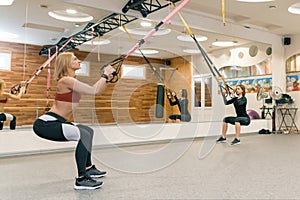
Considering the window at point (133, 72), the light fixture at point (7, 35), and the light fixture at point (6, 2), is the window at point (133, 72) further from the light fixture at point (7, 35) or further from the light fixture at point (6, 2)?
the light fixture at point (6, 2)

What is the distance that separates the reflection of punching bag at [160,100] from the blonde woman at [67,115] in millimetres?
2453

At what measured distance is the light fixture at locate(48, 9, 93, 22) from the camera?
17.2 ft

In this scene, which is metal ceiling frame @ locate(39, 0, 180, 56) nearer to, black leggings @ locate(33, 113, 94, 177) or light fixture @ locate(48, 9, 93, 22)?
light fixture @ locate(48, 9, 93, 22)

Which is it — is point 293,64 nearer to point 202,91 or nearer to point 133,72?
point 202,91

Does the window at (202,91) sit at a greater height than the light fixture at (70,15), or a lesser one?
lesser

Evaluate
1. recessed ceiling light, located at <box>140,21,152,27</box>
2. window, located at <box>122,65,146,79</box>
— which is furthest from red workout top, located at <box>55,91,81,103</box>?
recessed ceiling light, located at <box>140,21,152,27</box>

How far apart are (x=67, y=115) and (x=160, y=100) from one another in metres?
2.86

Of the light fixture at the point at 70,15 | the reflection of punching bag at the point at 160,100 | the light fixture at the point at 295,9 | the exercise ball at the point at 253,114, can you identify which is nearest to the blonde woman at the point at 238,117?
the reflection of punching bag at the point at 160,100

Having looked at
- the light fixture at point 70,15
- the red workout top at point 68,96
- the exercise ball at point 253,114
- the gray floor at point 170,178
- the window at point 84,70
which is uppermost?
the light fixture at point 70,15

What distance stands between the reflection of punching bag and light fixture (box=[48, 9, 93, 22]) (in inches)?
76.5

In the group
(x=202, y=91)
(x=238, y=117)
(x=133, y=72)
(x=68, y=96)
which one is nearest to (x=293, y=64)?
(x=202, y=91)

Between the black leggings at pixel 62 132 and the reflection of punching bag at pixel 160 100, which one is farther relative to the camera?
the reflection of punching bag at pixel 160 100

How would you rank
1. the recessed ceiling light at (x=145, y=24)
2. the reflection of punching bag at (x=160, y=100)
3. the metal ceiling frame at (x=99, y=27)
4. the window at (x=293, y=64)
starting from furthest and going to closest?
the window at (x=293, y=64)
the recessed ceiling light at (x=145, y=24)
the metal ceiling frame at (x=99, y=27)
the reflection of punching bag at (x=160, y=100)

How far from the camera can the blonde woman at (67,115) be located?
2385 mm
